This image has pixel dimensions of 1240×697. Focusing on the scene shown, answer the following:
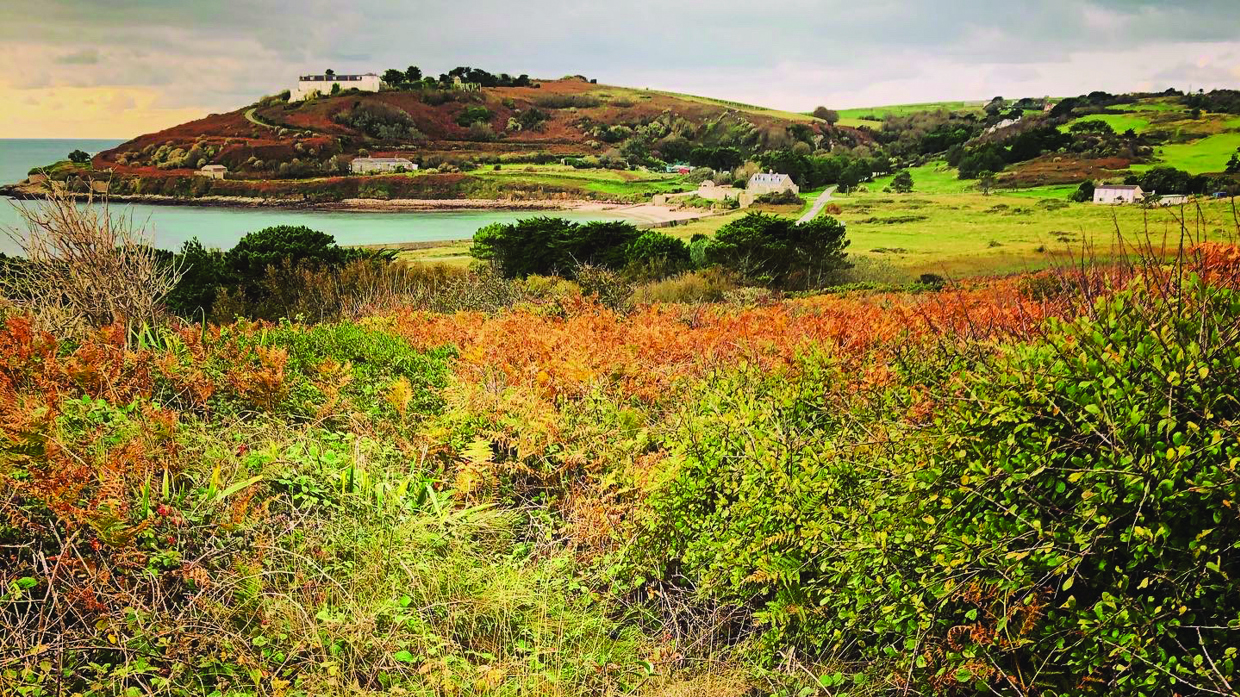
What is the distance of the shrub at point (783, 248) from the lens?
18203 mm

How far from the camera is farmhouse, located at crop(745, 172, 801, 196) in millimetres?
23750

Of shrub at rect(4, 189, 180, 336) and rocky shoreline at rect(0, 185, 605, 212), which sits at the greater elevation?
rocky shoreline at rect(0, 185, 605, 212)

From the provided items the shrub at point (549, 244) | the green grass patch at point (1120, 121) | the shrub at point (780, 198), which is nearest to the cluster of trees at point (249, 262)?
the shrub at point (549, 244)

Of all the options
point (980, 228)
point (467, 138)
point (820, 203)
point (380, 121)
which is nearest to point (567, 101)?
point (467, 138)

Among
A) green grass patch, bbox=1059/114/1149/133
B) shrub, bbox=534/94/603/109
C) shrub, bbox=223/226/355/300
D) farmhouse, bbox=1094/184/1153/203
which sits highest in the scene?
shrub, bbox=534/94/603/109

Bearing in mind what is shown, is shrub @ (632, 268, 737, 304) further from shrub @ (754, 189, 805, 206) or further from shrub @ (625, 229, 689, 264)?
A: shrub @ (754, 189, 805, 206)

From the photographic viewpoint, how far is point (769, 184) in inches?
949

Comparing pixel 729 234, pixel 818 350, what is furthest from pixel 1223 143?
pixel 818 350

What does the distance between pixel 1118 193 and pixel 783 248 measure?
6714 mm

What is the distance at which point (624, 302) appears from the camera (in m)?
11.3

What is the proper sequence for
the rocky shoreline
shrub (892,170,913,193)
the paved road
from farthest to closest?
the rocky shoreline
shrub (892,170,913,193)
the paved road

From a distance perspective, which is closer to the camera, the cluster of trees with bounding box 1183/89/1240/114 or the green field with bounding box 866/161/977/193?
the cluster of trees with bounding box 1183/89/1240/114

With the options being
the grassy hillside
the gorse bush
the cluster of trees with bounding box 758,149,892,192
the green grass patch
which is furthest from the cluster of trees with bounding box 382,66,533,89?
the gorse bush

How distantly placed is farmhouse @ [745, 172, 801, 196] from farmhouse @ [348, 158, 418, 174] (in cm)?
1110
